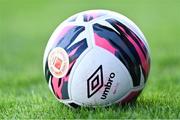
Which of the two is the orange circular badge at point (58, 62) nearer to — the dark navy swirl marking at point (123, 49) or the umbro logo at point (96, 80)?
the umbro logo at point (96, 80)

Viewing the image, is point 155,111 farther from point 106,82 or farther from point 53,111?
point 53,111

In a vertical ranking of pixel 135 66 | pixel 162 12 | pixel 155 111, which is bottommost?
pixel 155 111

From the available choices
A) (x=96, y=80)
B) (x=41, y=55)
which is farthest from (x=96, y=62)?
(x=41, y=55)

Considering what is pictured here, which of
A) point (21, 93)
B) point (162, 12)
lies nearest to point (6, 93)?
point (21, 93)

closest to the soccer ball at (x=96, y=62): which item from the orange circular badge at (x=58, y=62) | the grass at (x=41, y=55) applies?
the orange circular badge at (x=58, y=62)

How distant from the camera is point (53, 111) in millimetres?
5469

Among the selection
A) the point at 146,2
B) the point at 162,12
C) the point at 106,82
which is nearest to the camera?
the point at 106,82

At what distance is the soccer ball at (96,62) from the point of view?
5.24 m

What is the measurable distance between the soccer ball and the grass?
0.16 metres

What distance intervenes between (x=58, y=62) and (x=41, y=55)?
5.58 meters

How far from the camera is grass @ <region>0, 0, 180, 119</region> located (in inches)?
212

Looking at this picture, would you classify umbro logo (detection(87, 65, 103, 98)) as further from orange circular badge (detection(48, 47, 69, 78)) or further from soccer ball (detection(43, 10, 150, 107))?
orange circular badge (detection(48, 47, 69, 78))

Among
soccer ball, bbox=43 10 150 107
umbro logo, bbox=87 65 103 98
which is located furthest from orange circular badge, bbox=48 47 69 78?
umbro logo, bbox=87 65 103 98

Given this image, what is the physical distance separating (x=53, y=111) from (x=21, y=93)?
5.89 ft
